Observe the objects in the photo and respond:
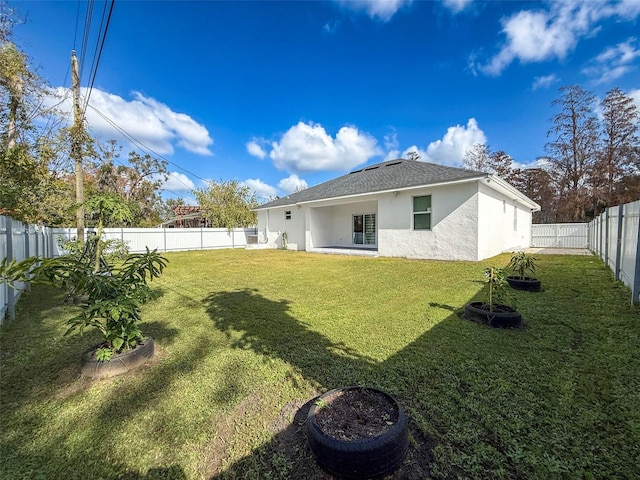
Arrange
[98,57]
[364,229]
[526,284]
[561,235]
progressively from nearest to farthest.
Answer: [526,284] < [98,57] < [364,229] < [561,235]

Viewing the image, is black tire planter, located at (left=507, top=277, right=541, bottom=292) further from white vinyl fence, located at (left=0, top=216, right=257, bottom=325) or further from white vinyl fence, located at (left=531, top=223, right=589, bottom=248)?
white vinyl fence, located at (left=531, top=223, right=589, bottom=248)

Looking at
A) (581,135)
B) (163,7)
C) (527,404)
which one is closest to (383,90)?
(163,7)

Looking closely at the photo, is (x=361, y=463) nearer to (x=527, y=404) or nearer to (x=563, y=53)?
(x=527, y=404)

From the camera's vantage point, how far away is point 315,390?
7.86 feet

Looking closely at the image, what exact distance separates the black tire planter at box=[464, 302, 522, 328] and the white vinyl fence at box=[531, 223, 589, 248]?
16.2 m

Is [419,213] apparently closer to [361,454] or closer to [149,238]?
[361,454]

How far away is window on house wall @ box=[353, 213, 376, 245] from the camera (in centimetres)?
1519

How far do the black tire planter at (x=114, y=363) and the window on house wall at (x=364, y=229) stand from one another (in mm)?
13280

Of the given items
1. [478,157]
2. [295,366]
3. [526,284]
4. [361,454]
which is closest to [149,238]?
[295,366]

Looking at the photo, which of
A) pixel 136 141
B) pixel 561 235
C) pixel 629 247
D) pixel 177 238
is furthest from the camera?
pixel 136 141

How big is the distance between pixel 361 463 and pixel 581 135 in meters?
28.7

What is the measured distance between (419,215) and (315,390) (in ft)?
31.7

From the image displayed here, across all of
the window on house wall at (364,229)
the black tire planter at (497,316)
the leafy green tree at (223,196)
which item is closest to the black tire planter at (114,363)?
the black tire planter at (497,316)

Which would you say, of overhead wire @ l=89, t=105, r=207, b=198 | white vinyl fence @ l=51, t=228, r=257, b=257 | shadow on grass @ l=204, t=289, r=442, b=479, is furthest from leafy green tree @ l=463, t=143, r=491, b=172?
shadow on grass @ l=204, t=289, r=442, b=479
